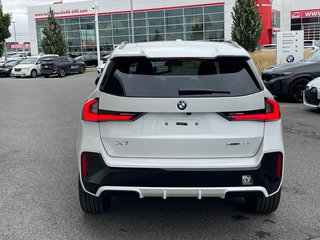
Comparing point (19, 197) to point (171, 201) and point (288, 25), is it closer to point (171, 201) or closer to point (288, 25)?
point (171, 201)

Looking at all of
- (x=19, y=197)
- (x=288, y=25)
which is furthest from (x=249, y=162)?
(x=288, y=25)

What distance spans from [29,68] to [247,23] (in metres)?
16.8

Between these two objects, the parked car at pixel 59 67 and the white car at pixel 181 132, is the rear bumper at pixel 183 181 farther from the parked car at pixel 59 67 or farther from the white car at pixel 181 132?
the parked car at pixel 59 67

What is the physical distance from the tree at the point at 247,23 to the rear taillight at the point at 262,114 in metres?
28.9

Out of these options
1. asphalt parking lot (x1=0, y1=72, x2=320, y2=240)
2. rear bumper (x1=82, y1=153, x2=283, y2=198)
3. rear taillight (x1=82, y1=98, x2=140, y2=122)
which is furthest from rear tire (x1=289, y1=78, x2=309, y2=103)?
rear taillight (x1=82, y1=98, x2=140, y2=122)

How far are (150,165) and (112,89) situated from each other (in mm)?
742

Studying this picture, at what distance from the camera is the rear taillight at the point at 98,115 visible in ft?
11.6

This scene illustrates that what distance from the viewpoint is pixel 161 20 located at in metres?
51.0

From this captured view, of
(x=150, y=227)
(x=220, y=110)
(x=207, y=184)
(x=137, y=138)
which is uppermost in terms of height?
(x=220, y=110)

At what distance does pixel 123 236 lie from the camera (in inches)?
153

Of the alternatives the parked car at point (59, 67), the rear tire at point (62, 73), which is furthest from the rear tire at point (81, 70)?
the rear tire at point (62, 73)

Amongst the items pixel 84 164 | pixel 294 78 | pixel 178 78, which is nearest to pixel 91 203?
pixel 84 164

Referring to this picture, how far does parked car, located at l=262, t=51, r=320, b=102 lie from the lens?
1224 cm

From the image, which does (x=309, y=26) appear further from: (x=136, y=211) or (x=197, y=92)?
A: (x=197, y=92)
